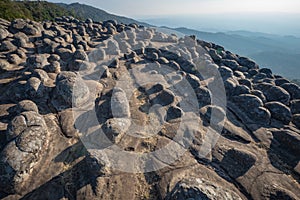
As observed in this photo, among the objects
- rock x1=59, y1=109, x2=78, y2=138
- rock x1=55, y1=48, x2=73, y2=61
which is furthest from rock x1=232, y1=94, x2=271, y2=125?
rock x1=55, y1=48, x2=73, y2=61

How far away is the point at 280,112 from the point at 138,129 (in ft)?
33.1

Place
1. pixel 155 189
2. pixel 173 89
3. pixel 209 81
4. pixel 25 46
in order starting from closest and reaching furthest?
pixel 155 189, pixel 173 89, pixel 209 81, pixel 25 46

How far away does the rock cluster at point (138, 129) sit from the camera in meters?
8.62

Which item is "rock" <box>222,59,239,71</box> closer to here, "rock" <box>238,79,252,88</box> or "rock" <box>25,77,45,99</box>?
"rock" <box>238,79,252,88</box>

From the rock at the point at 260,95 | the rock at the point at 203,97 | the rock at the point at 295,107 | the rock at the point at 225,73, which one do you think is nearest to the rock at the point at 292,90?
the rock at the point at 295,107

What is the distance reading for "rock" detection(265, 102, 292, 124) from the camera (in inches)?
573

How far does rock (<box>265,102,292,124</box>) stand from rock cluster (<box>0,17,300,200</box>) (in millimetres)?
61

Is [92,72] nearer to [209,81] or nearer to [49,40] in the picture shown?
[49,40]

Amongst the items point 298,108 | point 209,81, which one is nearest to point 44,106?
point 209,81

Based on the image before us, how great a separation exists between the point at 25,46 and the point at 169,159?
62.9ft

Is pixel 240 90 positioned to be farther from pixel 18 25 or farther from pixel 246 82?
pixel 18 25

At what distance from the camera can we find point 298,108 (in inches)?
624

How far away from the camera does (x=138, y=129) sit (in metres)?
11.9

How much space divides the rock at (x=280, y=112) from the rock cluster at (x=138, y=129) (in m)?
0.06
